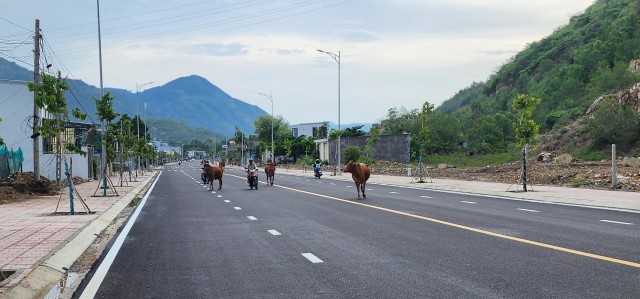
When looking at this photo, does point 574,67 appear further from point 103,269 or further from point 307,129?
point 103,269

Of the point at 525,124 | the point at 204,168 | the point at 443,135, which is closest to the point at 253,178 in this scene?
the point at 204,168

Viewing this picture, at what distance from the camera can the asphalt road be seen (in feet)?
24.6

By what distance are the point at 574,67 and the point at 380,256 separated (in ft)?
309

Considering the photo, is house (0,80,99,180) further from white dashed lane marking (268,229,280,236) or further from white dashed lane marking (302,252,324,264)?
white dashed lane marking (302,252,324,264)

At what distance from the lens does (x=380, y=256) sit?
985 cm

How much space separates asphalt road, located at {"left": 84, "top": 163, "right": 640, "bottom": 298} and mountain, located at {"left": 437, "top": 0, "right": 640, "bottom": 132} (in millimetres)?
62667

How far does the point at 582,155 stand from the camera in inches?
2227

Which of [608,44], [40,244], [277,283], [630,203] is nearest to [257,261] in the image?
[277,283]

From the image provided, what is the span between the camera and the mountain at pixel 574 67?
82.8 meters

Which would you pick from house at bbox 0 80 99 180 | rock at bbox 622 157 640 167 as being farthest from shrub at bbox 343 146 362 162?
house at bbox 0 80 99 180

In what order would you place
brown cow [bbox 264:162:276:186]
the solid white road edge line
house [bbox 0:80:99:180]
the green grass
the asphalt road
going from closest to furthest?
the asphalt road → the solid white road edge line → brown cow [bbox 264:162:276:186] → house [bbox 0:80:99:180] → the green grass

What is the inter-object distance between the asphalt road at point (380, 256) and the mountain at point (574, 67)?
6267 cm

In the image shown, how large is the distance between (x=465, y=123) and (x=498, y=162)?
143 ft

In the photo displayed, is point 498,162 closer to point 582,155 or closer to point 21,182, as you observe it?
point 582,155
